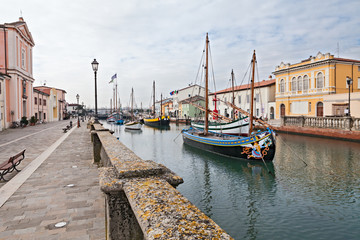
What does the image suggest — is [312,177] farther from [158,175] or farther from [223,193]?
[158,175]

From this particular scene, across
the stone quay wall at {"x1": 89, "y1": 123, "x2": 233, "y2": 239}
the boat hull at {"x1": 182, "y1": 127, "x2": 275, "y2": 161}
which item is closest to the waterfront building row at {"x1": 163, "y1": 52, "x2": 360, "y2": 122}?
the boat hull at {"x1": 182, "y1": 127, "x2": 275, "y2": 161}

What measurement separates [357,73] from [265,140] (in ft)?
114

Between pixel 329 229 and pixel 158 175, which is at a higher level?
pixel 158 175

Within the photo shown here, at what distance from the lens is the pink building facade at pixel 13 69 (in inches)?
1348

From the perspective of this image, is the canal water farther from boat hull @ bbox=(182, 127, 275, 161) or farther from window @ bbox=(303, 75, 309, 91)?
window @ bbox=(303, 75, 309, 91)

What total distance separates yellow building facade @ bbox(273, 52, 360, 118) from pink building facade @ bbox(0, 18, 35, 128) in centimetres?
4498

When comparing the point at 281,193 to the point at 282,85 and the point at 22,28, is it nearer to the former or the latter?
the point at 282,85

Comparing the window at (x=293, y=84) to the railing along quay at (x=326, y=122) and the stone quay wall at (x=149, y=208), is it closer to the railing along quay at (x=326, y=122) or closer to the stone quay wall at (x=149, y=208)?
the railing along quay at (x=326, y=122)

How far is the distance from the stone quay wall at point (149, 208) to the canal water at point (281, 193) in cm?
632

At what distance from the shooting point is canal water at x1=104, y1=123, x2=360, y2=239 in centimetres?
847

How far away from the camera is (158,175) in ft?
11.0

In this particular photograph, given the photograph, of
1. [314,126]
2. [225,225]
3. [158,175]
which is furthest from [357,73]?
[158,175]

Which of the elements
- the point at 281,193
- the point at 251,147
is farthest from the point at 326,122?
the point at 281,193

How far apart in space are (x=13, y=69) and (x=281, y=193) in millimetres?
39003
